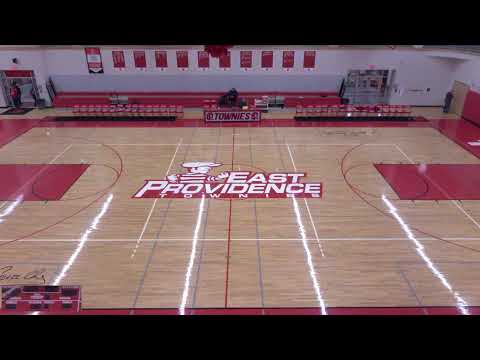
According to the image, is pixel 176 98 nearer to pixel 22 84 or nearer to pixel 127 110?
pixel 127 110

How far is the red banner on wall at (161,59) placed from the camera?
2237cm

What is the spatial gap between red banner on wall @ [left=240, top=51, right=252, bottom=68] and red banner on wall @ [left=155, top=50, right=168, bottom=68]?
4726 mm

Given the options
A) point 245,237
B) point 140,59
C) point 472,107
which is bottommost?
point 245,237

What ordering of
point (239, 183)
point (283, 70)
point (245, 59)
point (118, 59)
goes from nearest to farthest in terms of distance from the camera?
point (239, 183) → point (118, 59) → point (245, 59) → point (283, 70)

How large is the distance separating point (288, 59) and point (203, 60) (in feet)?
17.3

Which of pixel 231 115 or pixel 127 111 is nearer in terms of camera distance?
pixel 231 115

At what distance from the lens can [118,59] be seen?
22.4 metres

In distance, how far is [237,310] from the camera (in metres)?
6.97

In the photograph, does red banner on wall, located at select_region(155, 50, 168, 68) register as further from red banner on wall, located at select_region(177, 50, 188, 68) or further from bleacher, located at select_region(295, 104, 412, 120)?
bleacher, located at select_region(295, 104, 412, 120)

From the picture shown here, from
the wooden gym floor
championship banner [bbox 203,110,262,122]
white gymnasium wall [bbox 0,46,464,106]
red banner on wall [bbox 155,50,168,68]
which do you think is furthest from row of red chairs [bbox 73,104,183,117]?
the wooden gym floor

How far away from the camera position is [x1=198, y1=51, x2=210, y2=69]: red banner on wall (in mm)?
22406
